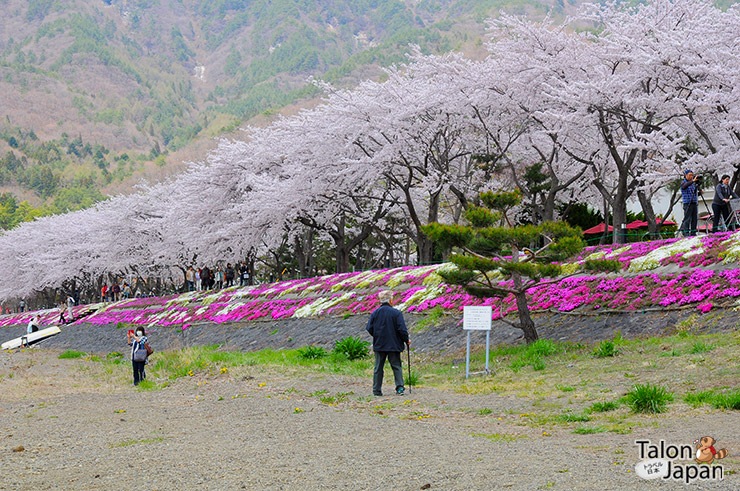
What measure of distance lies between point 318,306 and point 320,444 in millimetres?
17152

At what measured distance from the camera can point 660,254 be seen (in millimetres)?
16219

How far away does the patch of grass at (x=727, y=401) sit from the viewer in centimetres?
718

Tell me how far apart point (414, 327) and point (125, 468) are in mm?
12445

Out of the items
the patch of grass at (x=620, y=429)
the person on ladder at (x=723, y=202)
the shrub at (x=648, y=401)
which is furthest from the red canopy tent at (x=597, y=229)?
the patch of grass at (x=620, y=429)

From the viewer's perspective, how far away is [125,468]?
243 inches

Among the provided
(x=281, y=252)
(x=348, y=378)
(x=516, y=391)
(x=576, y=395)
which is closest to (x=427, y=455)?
(x=576, y=395)

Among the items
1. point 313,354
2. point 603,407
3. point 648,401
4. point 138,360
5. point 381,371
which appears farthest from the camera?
point 313,354

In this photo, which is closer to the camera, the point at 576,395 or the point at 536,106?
the point at 576,395

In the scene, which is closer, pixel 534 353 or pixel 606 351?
pixel 606 351

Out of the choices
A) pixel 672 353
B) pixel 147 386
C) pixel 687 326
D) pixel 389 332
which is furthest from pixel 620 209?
pixel 147 386

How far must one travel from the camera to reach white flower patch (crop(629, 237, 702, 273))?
52.1 feet

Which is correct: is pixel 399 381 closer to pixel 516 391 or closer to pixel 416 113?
pixel 516 391

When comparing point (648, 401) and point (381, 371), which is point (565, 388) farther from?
point (381, 371)

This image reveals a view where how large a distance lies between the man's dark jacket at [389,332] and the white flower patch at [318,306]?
12.2m
